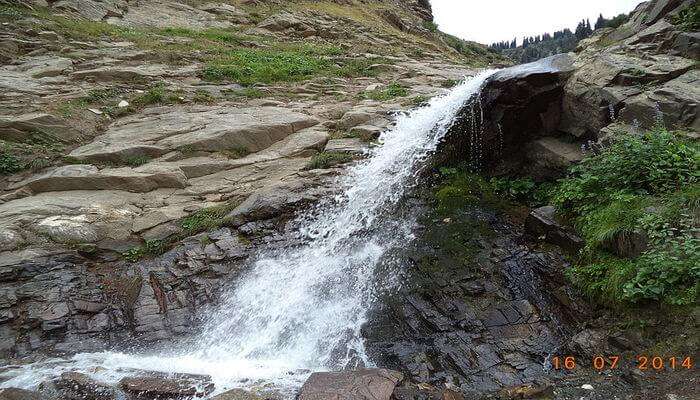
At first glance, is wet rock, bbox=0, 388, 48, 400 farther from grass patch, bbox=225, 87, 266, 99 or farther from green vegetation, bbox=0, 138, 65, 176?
grass patch, bbox=225, 87, 266, 99

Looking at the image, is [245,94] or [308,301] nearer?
[308,301]

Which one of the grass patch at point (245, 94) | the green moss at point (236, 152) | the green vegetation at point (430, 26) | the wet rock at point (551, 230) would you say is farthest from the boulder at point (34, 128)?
the green vegetation at point (430, 26)

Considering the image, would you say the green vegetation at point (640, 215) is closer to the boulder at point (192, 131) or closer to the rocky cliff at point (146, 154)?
the rocky cliff at point (146, 154)

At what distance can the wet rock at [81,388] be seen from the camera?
4832mm

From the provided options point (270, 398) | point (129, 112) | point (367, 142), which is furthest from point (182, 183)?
point (270, 398)

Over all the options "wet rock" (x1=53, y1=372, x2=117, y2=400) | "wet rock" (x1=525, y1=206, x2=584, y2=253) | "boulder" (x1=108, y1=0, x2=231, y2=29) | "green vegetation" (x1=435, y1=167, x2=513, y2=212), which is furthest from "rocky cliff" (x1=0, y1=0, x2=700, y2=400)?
"boulder" (x1=108, y1=0, x2=231, y2=29)

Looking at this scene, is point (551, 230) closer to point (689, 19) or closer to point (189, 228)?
point (689, 19)

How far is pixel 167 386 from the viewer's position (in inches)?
198

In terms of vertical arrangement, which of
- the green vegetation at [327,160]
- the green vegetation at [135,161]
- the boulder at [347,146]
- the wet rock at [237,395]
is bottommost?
the wet rock at [237,395]

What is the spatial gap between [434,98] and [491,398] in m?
10.3

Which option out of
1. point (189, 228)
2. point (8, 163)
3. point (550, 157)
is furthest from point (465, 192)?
point (8, 163)

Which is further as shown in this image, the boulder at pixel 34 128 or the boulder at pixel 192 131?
the boulder at pixel 192 131
